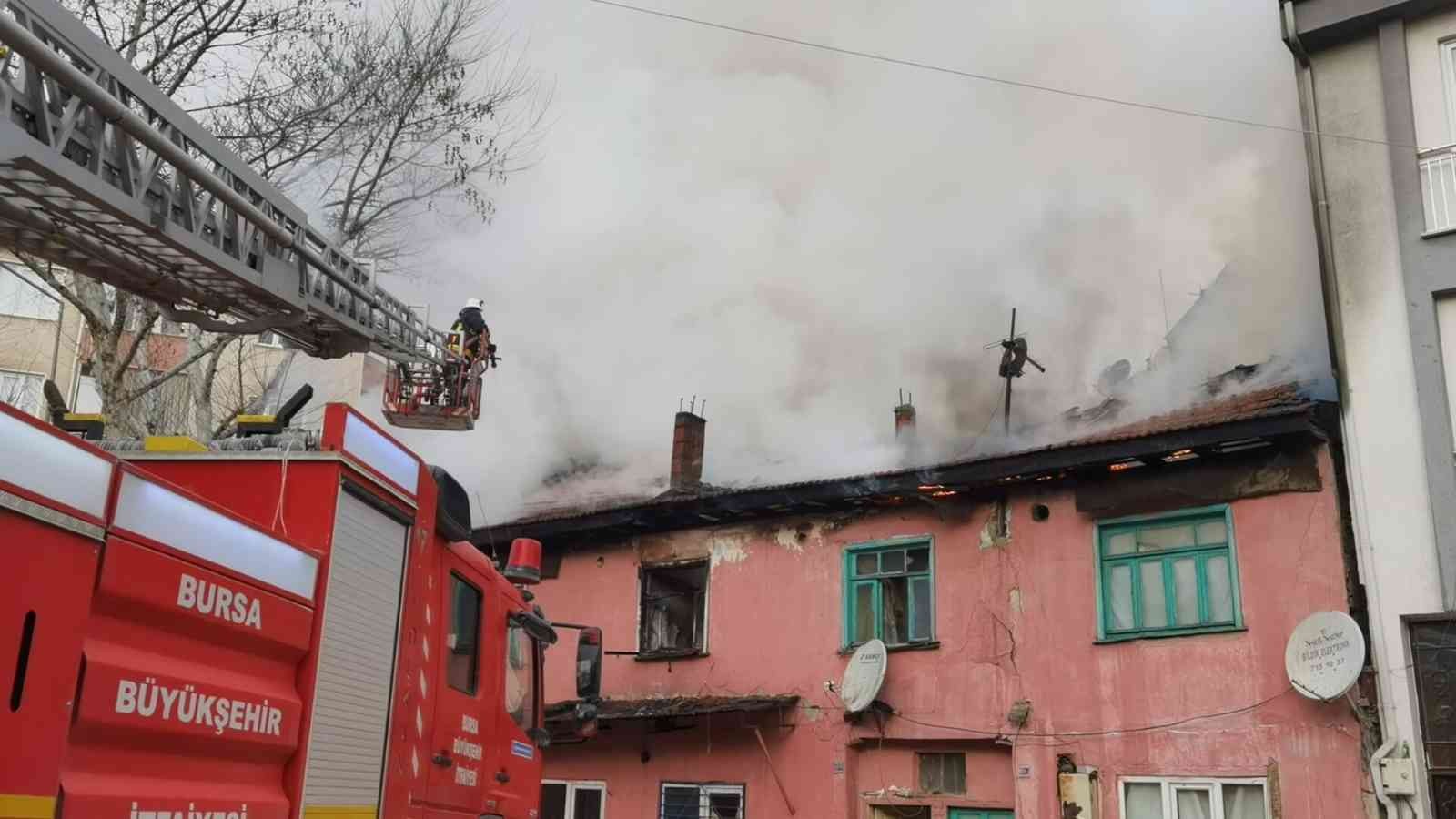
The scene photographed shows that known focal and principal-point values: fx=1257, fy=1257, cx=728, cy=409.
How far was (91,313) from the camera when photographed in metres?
11.8

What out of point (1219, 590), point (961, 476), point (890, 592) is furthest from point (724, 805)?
point (1219, 590)

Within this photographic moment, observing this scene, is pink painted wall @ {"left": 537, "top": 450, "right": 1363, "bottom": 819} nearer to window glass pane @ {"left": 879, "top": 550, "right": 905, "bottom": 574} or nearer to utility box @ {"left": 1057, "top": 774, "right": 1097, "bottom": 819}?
utility box @ {"left": 1057, "top": 774, "right": 1097, "bottom": 819}

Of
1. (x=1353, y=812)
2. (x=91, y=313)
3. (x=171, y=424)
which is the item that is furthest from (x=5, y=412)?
(x=171, y=424)

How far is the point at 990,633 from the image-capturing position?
42.9 ft

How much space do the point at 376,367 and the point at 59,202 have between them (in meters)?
15.8

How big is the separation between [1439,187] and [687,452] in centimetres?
958

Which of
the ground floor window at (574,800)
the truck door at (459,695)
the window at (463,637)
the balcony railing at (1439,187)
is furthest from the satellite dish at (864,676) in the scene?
the window at (463,637)

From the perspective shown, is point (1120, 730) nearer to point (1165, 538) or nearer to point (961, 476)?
point (1165, 538)

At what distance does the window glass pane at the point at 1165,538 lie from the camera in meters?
12.1

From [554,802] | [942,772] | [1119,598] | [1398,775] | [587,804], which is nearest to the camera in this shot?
[1398,775]

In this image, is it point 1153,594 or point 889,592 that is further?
point 889,592

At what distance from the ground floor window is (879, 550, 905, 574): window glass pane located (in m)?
4.41

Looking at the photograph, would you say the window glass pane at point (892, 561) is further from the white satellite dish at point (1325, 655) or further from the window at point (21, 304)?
the window at point (21, 304)

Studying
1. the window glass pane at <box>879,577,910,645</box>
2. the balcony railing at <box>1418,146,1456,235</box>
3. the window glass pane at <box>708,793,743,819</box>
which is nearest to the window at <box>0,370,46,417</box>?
the window glass pane at <box>708,793,743,819</box>
